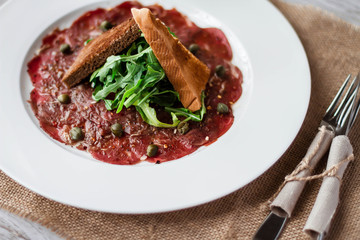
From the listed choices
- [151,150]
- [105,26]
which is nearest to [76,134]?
[151,150]

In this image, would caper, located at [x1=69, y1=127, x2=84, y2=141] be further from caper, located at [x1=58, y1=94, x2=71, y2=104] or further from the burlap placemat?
the burlap placemat

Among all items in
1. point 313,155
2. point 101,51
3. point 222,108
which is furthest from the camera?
point 101,51

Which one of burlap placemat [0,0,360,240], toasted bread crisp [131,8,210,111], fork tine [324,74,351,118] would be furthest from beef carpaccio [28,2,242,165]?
fork tine [324,74,351,118]

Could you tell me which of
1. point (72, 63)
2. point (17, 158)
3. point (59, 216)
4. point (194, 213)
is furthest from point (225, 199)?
point (72, 63)

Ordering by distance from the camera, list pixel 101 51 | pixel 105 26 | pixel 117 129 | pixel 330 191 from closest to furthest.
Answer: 1. pixel 330 191
2. pixel 117 129
3. pixel 101 51
4. pixel 105 26

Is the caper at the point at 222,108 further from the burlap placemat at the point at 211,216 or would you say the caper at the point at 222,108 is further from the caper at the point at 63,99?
the caper at the point at 63,99

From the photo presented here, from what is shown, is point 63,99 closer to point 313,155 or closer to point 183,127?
point 183,127
